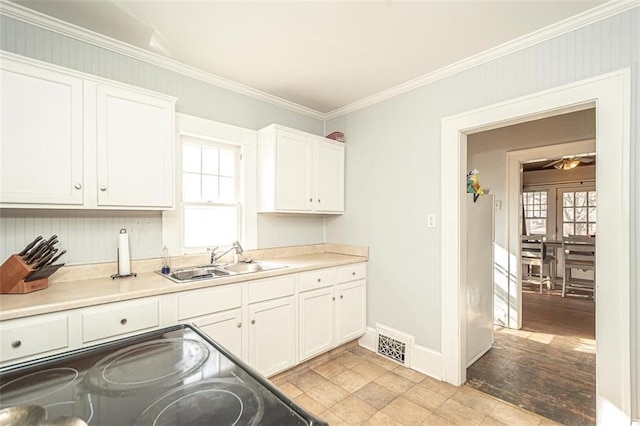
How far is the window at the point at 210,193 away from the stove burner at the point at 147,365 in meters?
1.56

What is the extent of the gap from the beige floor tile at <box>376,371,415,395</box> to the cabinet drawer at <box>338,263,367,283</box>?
0.87 metres

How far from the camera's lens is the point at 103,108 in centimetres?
180

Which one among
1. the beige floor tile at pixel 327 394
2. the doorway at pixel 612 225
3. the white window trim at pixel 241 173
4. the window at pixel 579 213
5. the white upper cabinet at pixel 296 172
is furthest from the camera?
the window at pixel 579 213

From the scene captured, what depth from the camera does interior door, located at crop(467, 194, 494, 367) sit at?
2.59 m

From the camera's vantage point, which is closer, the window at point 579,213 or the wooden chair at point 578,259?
the wooden chair at point 578,259

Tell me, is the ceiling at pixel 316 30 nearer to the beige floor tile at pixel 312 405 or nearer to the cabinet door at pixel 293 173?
the cabinet door at pixel 293 173

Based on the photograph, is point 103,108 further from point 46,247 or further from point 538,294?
point 538,294

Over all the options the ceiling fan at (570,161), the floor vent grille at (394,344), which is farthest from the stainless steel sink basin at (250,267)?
the ceiling fan at (570,161)

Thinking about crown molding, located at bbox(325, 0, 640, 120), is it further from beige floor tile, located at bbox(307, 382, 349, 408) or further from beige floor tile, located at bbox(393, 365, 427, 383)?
beige floor tile, located at bbox(307, 382, 349, 408)

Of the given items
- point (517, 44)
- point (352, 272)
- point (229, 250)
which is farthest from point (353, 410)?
point (517, 44)

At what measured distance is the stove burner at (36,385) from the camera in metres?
0.73

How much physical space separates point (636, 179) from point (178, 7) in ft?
9.13

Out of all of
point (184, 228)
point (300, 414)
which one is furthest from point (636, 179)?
point (184, 228)

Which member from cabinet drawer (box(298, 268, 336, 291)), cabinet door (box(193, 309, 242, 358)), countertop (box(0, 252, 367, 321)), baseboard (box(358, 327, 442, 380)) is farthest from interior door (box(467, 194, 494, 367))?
cabinet door (box(193, 309, 242, 358))
